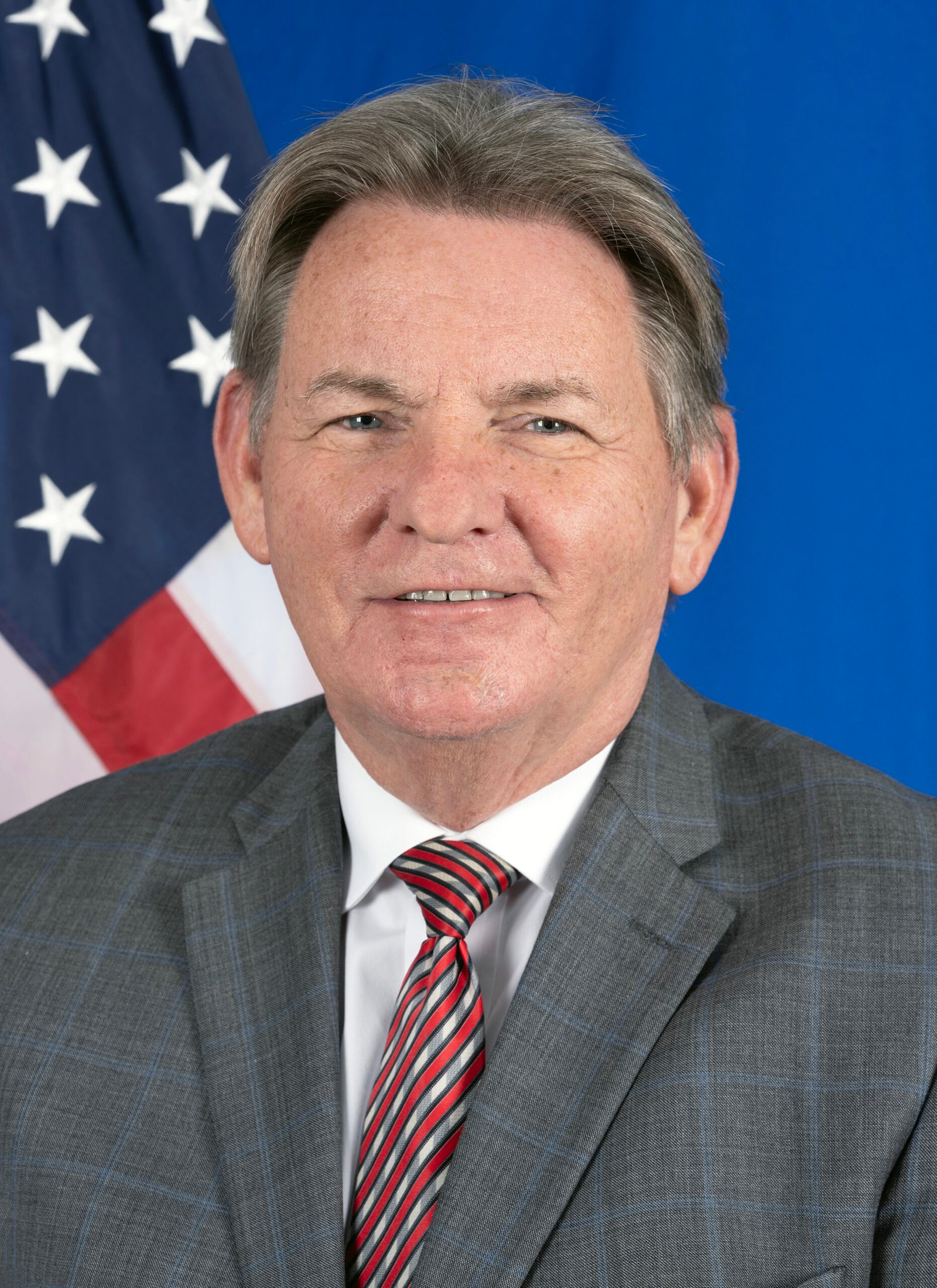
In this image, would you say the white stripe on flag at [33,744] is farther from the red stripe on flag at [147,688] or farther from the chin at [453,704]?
the chin at [453,704]

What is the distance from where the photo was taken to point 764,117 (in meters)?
2.81

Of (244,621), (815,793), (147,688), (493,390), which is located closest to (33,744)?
(147,688)

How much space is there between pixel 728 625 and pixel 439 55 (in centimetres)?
144

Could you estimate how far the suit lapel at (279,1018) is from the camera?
5.30 feet

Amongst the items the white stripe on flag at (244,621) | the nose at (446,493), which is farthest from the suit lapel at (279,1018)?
the white stripe on flag at (244,621)

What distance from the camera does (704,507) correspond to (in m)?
1.97

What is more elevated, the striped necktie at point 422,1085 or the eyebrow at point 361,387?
the eyebrow at point 361,387

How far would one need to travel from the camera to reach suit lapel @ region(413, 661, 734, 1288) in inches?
60.2

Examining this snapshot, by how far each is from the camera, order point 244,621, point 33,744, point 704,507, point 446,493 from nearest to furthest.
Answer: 1. point 446,493
2. point 704,507
3. point 33,744
4. point 244,621

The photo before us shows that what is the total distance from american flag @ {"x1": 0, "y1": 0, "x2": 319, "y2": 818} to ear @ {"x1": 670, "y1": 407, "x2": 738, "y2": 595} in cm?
143

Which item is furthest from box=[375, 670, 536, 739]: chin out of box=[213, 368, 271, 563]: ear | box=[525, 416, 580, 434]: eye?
box=[213, 368, 271, 563]: ear

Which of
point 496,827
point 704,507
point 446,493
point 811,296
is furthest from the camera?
point 811,296

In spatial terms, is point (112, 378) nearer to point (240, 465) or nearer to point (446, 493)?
point (240, 465)

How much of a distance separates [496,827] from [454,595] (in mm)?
347
